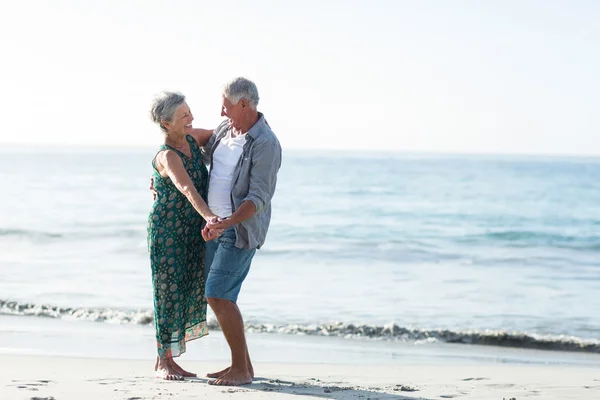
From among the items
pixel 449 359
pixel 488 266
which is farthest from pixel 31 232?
pixel 449 359

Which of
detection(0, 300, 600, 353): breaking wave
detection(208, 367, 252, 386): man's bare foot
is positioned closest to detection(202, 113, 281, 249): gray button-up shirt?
detection(208, 367, 252, 386): man's bare foot

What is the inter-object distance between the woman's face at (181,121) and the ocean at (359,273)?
9.41ft

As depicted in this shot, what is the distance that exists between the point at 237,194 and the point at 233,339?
81cm

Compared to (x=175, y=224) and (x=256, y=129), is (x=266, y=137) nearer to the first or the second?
(x=256, y=129)

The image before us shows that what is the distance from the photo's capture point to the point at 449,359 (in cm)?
719

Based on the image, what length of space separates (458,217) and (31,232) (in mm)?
13190

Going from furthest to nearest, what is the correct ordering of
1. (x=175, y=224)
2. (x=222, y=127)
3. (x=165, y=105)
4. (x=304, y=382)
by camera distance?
(x=304, y=382) → (x=222, y=127) → (x=175, y=224) → (x=165, y=105)

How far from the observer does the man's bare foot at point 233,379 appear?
4.72 metres

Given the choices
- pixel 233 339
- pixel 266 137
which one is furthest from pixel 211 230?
pixel 233 339

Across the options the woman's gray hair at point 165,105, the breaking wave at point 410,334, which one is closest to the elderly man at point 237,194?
the woman's gray hair at point 165,105

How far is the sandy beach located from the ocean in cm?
139

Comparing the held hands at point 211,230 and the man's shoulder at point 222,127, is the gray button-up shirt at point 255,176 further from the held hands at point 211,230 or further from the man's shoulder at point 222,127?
the man's shoulder at point 222,127

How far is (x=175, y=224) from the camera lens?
4.68 meters

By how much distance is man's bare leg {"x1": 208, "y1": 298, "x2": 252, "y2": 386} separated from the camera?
15.1 ft
